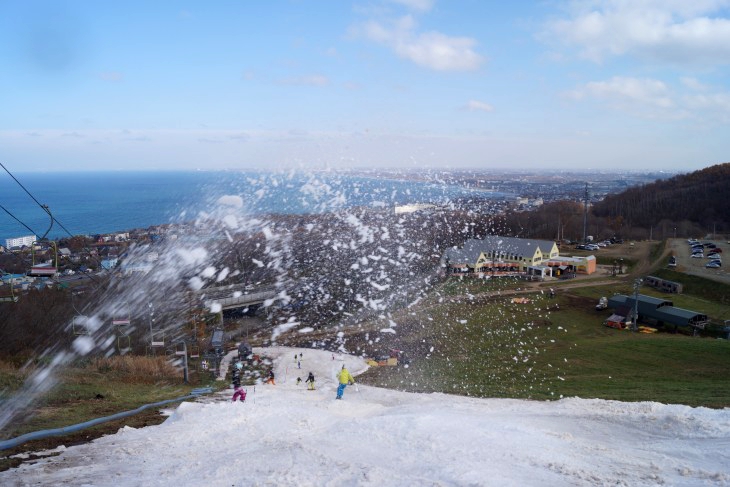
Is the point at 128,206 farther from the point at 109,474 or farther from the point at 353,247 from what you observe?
the point at 109,474

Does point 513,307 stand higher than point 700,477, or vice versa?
point 700,477

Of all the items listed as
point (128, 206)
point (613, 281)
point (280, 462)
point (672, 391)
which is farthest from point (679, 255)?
point (128, 206)

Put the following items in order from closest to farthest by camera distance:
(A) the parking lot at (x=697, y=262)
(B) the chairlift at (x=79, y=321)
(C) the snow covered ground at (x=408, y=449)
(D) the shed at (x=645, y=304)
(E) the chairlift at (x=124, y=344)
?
(C) the snow covered ground at (x=408, y=449), (E) the chairlift at (x=124, y=344), (B) the chairlift at (x=79, y=321), (D) the shed at (x=645, y=304), (A) the parking lot at (x=697, y=262)

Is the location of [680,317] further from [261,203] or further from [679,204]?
[261,203]

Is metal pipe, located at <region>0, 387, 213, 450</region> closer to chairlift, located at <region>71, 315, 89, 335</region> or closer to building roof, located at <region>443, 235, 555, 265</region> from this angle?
chairlift, located at <region>71, 315, 89, 335</region>

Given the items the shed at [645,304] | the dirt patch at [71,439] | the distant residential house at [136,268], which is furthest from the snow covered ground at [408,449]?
the distant residential house at [136,268]

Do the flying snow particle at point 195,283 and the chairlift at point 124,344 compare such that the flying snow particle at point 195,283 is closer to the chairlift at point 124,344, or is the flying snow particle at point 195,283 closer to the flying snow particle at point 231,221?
the chairlift at point 124,344

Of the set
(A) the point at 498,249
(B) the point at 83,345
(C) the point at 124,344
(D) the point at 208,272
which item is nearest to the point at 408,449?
(C) the point at 124,344
